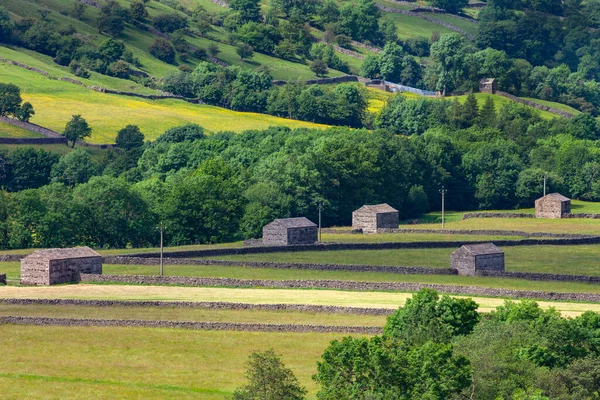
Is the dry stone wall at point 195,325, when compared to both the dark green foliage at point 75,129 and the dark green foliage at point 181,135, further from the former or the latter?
the dark green foliage at point 75,129

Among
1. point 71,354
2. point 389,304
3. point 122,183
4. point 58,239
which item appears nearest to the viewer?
point 71,354

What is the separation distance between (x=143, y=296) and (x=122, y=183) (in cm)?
4774

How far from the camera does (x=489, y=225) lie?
14562 centimetres

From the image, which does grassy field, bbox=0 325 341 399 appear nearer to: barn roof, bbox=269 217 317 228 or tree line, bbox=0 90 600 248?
barn roof, bbox=269 217 317 228

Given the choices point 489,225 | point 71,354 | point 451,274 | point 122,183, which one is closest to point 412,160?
point 489,225

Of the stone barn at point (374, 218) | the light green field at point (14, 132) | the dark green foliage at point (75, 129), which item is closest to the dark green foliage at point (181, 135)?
the dark green foliage at point (75, 129)

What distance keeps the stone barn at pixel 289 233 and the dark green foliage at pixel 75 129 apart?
60.3m

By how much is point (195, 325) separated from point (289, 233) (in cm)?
4292

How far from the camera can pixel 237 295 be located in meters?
97.8

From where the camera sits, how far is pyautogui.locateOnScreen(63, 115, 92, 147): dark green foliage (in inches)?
7274

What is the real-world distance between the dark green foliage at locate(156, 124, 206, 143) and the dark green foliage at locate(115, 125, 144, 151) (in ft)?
8.67

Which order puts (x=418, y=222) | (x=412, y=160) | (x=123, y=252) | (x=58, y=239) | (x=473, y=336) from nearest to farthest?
(x=473, y=336), (x=123, y=252), (x=58, y=239), (x=418, y=222), (x=412, y=160)

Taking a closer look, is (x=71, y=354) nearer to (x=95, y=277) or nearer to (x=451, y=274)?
(x=95, y=277)

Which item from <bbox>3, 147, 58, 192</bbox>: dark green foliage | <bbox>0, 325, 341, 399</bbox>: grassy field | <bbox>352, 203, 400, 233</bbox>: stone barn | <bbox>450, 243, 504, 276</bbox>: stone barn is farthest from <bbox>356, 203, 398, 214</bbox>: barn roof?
<bbox>0, 325, 341, 399</bbox>: grassy field
